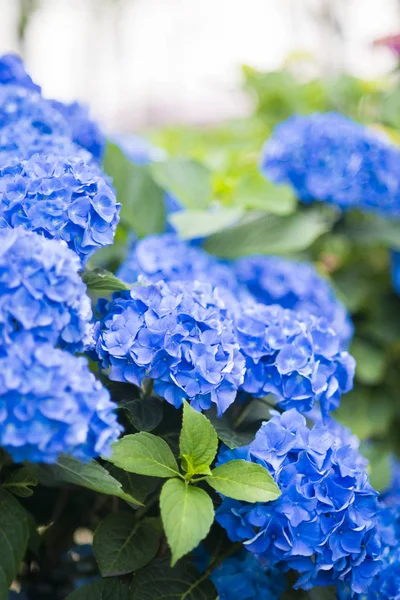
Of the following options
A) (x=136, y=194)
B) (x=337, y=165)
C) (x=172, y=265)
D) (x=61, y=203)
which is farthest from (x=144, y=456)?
(x=337, y=165)

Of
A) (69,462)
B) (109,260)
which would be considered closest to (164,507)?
(69,462)

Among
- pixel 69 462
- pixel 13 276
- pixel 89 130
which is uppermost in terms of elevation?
pixel 13 276

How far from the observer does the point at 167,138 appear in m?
2.81

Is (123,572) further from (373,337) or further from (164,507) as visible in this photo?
(373,337)

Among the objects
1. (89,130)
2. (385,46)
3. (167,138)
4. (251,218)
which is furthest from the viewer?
(167,138)

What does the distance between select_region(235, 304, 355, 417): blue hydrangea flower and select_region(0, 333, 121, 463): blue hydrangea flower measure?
307 millimetres

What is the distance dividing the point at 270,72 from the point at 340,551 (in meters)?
1.81

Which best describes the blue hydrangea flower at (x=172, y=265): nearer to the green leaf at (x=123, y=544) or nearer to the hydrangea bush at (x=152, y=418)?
the hydrangea bush at (x=152, y=418)

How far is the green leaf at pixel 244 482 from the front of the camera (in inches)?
31.3

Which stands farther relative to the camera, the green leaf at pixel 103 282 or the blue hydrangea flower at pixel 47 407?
the green leaf at pixel 103 282

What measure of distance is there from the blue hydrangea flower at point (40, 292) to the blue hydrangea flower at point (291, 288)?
815mm

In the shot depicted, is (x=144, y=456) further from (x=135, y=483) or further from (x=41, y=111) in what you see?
(x=41, y=111)

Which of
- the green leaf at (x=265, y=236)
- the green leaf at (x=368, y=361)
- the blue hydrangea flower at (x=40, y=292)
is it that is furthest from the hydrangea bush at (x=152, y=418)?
the green leaf at (x=368, y=361)

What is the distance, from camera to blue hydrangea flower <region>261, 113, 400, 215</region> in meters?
1.73
